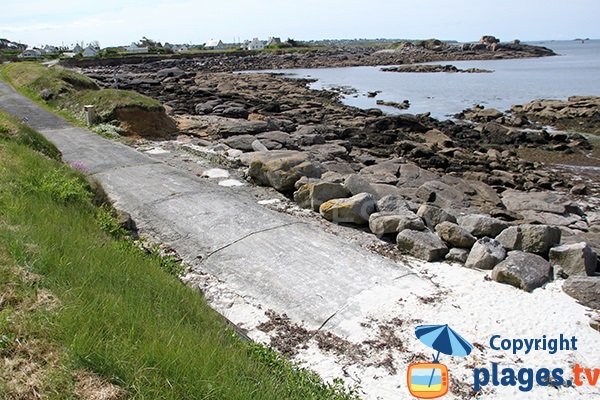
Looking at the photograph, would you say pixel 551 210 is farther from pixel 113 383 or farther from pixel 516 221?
pixel 113 383

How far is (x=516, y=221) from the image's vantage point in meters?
10.8

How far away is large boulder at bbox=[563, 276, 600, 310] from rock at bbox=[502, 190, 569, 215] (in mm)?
6258

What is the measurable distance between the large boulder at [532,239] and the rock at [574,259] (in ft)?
0.69

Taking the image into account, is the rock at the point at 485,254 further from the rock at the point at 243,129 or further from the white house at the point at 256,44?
the white house at the point at 256,44

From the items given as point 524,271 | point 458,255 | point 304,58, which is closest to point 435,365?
point 524,271

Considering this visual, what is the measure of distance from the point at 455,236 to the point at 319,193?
274 centimetres

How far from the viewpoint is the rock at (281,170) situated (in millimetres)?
10281

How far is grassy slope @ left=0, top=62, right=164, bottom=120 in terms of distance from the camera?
18.3 m

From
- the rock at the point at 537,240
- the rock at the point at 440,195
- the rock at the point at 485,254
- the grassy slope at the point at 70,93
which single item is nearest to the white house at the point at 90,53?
the grassy slope at the point at 70,93

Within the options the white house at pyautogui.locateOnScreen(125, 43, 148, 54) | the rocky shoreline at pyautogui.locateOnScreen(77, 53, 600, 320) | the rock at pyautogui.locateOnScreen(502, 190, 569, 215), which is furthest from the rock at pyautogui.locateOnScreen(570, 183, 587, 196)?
the white house at pyautogui.locateOnScreen(125, 43, 148, 54)

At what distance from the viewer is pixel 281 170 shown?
34.0ft

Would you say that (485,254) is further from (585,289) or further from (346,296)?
(346,296)

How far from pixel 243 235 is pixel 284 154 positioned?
14.6ft

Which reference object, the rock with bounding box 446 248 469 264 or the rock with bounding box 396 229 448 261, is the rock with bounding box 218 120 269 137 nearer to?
the rock with bounding box 396 229 448 261
